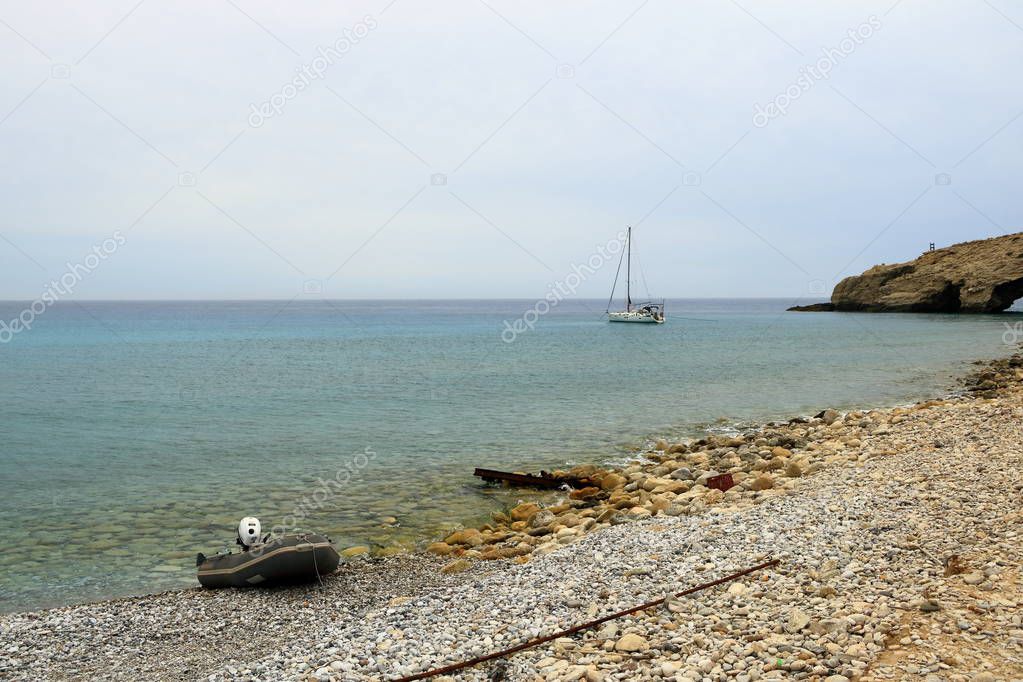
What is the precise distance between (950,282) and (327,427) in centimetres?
11026

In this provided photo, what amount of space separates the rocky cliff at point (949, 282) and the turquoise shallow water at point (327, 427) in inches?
1698

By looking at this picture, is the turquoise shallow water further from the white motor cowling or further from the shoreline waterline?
the white motor cowling

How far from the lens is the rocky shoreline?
6.90 meters

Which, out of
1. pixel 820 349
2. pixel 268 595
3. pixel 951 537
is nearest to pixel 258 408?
pixel 268 595

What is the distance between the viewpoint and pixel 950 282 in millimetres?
110938

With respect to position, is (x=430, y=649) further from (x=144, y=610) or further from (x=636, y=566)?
(x=144, y=610)

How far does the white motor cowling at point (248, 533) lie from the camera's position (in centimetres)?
1204

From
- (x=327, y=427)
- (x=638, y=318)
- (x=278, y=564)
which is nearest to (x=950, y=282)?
(x=638, y=318)

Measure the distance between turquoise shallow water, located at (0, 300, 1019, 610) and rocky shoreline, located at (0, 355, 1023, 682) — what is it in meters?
2.77

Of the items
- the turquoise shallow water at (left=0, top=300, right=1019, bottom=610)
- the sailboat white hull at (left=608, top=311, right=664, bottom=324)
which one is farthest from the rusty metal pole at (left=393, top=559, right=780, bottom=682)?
the sailboat white hull at (left=608, top=311, right=664, bottom=324)

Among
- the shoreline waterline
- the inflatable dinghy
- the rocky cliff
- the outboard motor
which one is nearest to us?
the inflatable dinghy

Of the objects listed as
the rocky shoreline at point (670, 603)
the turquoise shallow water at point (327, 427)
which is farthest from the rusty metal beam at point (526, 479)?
the rocky shoreline at point (670, 603)

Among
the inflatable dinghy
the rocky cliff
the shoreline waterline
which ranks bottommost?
the shoreline waterline

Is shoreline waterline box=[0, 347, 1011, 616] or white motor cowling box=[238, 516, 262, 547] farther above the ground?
white motor cowling box=[238, 516, 262, 547]
